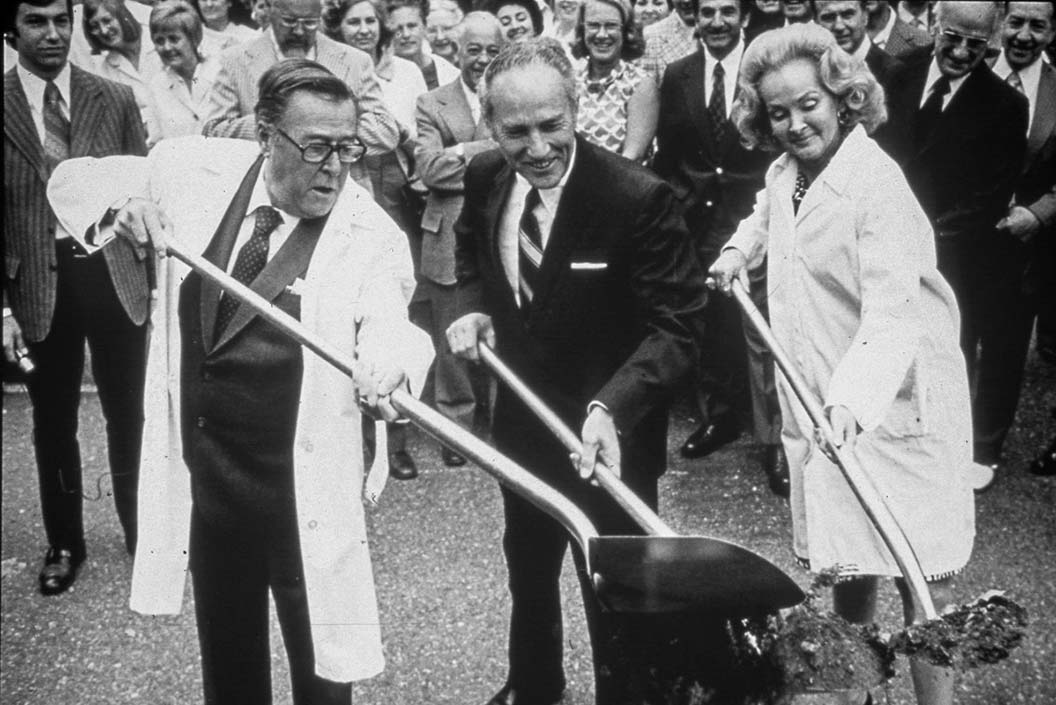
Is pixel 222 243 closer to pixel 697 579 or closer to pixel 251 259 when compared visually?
pixel 251 259

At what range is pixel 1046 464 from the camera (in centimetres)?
570

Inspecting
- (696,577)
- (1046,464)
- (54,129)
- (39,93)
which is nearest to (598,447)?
(696,577)

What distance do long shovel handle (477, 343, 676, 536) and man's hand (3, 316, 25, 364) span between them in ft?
6.53

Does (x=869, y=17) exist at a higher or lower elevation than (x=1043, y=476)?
higher

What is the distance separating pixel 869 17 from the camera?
667 cm

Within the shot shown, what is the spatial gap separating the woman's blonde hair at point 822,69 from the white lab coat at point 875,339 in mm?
83

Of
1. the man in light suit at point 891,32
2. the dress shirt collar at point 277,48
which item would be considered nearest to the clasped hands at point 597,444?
the dress shirt collar at point 277,48

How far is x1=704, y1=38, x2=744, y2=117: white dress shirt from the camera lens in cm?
576

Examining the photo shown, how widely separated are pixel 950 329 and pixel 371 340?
1.63 metres

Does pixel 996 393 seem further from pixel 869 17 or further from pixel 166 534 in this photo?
pixel 166 534

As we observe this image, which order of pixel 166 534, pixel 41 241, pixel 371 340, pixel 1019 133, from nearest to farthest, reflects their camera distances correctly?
pixel 371 340, pixel 166 534, pixel 41 241, pixel 1019 133

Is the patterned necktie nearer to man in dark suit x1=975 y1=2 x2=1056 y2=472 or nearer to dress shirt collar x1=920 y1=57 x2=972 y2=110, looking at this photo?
dress shirt collar x1=920 y1=57 x2=972 y2=110

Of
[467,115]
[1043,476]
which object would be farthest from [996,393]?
[467,115]

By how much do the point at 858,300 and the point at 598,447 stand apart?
90 cm
